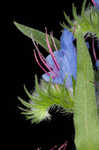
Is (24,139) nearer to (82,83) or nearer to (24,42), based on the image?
(24,42)

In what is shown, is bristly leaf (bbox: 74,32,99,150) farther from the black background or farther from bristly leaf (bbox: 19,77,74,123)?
the black background

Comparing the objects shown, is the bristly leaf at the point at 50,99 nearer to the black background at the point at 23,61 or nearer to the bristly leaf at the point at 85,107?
the bristly leaf at the point at 85,107

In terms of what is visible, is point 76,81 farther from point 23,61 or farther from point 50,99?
point 23,61

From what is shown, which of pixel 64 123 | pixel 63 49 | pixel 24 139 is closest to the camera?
pixel 63 49

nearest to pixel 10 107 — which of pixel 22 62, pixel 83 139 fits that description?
pixel 22 62

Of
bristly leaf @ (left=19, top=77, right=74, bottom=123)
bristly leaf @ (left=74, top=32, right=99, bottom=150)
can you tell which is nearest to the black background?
bristly leaf @ (left=19, top=77, right=74, bottom=123)
